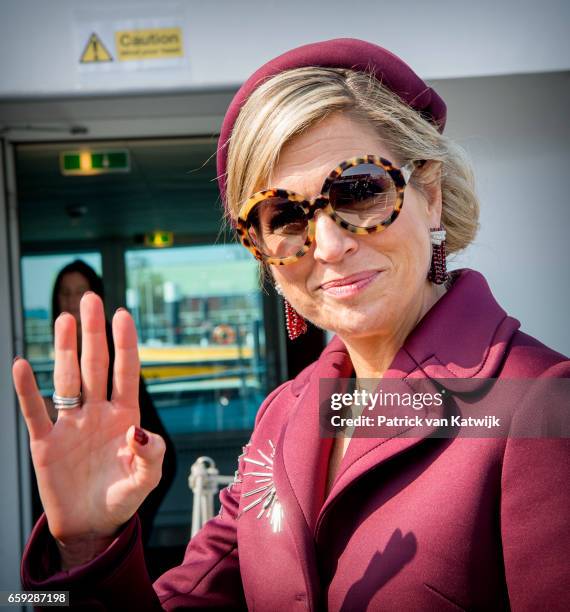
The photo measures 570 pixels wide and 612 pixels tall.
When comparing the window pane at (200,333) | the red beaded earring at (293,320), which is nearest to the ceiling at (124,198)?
the window pane at (200,333)

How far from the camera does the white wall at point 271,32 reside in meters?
3.10

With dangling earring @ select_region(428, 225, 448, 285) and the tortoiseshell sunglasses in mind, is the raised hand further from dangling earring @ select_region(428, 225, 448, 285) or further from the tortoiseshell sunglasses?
dangling earring @ select_region(428, 225, 448, 285)

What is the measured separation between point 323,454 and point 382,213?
Result: 581 mm

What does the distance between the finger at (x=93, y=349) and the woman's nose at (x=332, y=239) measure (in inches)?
19.3

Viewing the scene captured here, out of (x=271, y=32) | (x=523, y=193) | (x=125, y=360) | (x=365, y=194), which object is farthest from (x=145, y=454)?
(x=523, y=193)

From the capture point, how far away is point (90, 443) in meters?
1.20

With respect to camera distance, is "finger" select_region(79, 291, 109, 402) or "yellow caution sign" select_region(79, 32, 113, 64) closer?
"finger" select_region(79, 291, 109, 402)

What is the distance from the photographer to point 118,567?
1148mm

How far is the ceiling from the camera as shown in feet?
20.1

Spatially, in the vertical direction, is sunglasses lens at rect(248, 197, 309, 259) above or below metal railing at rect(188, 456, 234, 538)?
above

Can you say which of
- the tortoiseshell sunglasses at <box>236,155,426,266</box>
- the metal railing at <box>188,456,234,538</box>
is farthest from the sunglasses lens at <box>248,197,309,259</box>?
the metal railing at <box>188,456,234,538</box>

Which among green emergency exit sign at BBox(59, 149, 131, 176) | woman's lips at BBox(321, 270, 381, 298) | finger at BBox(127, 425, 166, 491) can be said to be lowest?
finger at BBox(127, 425, 166, 491)

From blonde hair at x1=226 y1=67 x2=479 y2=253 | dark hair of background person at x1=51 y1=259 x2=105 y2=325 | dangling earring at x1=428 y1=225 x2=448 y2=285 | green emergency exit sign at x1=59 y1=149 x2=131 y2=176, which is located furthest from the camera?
green emergency exit sign at x1=59 y1=149 x2=131 y2=176

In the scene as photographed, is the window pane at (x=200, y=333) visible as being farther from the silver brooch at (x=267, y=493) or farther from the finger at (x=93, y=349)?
the finger at (x=93, y=349)
